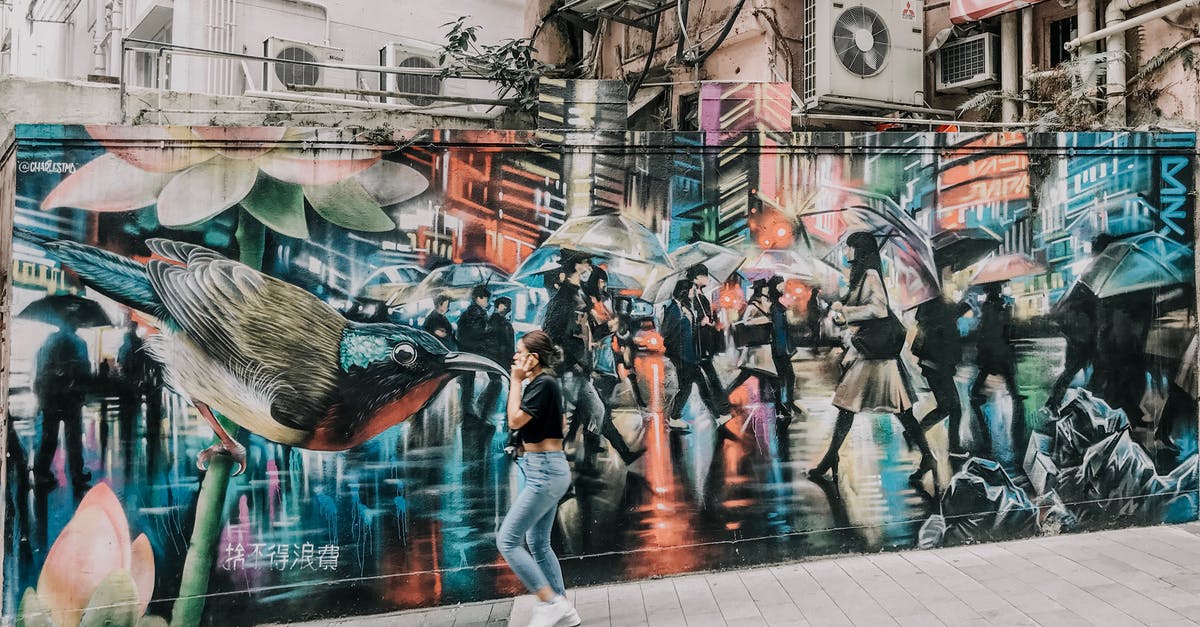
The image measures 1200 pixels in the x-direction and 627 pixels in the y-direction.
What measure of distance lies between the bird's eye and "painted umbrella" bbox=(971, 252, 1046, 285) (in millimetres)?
4153

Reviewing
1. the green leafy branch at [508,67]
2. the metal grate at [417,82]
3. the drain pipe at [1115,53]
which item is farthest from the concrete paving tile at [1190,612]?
the metal grate at [417,82]

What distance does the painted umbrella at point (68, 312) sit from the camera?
16.4 ft

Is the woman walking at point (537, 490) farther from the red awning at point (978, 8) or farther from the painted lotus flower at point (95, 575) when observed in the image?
the red awning at point (978, 8)

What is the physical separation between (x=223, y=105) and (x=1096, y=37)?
761cm

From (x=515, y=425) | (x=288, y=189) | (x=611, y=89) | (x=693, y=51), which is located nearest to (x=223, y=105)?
(x=288, y=189)

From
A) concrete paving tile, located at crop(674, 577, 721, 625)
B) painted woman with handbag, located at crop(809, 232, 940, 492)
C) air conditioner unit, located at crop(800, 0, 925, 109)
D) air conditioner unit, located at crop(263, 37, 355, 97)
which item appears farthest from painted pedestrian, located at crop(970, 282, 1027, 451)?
air conditioner unit, located at crop(263, 37, 355, 97)

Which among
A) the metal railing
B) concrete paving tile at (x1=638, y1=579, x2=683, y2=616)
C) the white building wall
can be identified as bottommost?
concrete paving tile at (x1=638, y1=579, x2=683, y2=616)

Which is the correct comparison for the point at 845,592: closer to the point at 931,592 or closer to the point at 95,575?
the point at 931,592

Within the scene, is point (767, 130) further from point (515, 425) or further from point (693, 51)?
point (693, 51)

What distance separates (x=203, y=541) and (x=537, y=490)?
2.28 metres

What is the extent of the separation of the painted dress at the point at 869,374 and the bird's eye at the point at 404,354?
302 centimetres

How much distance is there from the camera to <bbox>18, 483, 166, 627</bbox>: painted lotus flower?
4.95 meters

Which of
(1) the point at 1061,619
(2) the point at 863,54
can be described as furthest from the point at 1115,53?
(1) the point at 1061,619

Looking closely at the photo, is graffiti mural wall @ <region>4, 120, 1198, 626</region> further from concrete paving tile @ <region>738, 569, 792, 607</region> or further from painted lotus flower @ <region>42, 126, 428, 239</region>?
concrete paving tile @ <region>738, 569, 792, 607</region>
